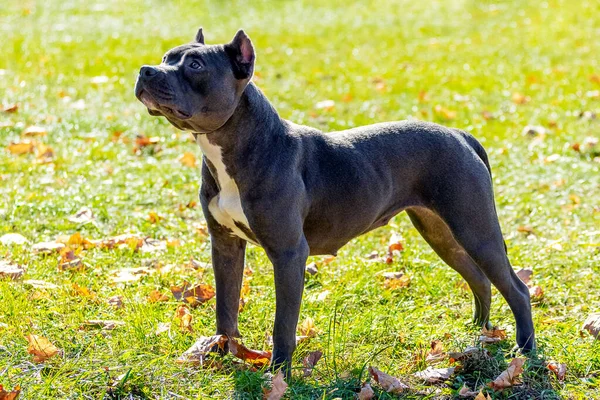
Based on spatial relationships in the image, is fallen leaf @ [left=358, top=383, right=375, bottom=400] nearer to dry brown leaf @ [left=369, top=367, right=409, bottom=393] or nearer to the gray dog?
dry brown leaf @ [left=369, top=367, right=409, bottom=393]

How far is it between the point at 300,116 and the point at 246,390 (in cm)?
545

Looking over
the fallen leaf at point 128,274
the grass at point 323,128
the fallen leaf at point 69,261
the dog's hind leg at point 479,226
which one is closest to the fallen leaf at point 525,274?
the grass at point 323,128

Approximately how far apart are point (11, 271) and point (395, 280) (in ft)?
7.95

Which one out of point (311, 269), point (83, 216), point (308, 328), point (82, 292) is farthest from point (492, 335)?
point (83, 216)

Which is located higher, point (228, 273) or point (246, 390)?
point (228, 273)

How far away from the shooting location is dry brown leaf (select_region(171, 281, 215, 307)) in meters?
5.00

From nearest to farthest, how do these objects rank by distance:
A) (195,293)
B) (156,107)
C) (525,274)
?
(156,107) < (195,293) < (525,274)

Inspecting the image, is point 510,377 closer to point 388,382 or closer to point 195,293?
point 388,382

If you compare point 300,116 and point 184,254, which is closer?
point 184,254

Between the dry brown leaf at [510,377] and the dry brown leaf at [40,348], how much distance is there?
7.16ft

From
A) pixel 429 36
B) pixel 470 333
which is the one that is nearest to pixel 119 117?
pixel 470 333

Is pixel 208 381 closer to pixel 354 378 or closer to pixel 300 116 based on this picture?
pixel 354 378

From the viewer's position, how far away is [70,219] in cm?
620

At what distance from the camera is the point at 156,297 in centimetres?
496
